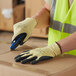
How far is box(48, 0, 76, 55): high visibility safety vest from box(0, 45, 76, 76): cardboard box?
22 centimetres

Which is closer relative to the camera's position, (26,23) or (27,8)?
(26,23)

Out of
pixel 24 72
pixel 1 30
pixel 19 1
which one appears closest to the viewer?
pixel 24 72

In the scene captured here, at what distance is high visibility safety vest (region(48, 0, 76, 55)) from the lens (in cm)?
108

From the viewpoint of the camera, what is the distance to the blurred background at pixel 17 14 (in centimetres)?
355

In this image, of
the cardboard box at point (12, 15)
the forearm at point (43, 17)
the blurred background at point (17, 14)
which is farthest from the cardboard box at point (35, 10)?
the forearm at point (43, 17)

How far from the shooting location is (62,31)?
115cm

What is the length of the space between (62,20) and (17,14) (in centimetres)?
270

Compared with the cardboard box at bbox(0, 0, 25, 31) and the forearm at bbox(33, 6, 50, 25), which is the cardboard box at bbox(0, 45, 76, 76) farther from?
the cardboard box at bbox(0, 0, 25, 31)

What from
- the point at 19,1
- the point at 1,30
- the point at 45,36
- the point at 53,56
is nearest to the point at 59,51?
the point at 53,56

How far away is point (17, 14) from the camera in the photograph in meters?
3.78

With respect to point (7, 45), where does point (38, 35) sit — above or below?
below

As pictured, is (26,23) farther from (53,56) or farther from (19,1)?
(19,1)

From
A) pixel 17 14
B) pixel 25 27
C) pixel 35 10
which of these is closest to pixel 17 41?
pixel 25 27

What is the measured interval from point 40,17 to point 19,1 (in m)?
2.82
